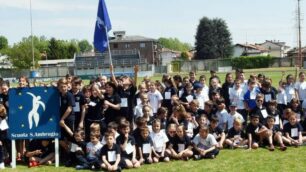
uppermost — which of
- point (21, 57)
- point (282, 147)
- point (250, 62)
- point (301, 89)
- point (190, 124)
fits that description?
point (21, 57)

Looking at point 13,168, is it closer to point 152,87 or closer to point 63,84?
point 63,84

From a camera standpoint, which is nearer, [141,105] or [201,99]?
[141,105]

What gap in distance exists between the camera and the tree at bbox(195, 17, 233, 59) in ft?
336

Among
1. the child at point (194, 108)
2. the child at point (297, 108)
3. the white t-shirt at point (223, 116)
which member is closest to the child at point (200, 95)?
the child at point (194, 108)

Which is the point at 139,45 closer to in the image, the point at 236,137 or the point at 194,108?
the point at 194,108

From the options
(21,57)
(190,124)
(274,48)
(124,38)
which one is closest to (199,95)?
(190,124)

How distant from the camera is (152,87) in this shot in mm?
13180

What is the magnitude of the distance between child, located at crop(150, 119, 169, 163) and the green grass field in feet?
0.92

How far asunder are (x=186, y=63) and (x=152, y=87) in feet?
251

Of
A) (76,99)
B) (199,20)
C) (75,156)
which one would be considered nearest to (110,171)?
(75,156)

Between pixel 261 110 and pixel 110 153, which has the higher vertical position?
pixel 261 110

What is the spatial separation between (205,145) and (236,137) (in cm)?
151

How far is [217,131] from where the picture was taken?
1195 cm

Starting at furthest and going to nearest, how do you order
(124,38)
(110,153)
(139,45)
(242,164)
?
(124,38)
(139,45)
(242,164)
(110,153)
